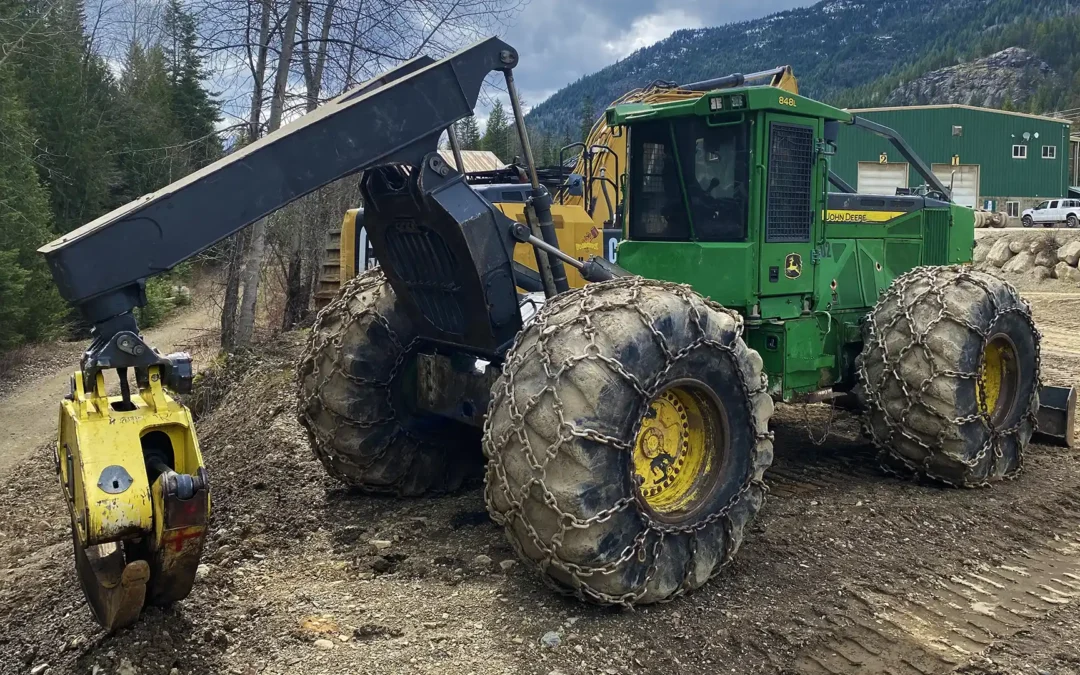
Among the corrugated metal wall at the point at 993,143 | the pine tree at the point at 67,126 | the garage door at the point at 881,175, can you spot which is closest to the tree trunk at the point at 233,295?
the pine tree at the point at 67,126

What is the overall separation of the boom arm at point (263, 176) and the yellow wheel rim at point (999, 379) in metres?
4.16

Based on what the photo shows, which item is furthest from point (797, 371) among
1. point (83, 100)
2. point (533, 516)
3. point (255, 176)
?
point (83, 100)

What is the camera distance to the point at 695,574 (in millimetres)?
4465

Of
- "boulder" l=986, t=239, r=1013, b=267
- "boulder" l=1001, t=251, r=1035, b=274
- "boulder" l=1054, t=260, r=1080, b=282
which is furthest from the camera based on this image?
"boulder" l=986, t=239, r=1013, b=267

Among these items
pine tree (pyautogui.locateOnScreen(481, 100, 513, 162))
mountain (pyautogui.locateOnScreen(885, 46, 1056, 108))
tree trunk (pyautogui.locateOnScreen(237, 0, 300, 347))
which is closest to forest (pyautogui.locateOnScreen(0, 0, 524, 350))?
tree trunk (pyautogui.locateOnScreen(237, 0, 300, 347))

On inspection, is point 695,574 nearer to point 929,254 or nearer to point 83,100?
point 929,254

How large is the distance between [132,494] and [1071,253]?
22.6 m

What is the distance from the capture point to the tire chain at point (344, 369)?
5707mm

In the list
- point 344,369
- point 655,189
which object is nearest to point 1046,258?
point 655,189

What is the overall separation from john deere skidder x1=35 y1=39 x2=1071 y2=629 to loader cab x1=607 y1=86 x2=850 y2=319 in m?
0.02

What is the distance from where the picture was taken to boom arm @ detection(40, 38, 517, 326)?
363 cm

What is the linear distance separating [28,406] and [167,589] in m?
11.3

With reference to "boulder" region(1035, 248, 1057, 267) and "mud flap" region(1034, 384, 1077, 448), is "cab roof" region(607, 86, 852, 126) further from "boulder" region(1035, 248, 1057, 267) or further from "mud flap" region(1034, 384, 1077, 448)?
"boulder" region(1035, 248, 1057, 267)

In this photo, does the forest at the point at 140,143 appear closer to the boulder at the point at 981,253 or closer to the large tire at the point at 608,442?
the large tire at the point at 608,442
